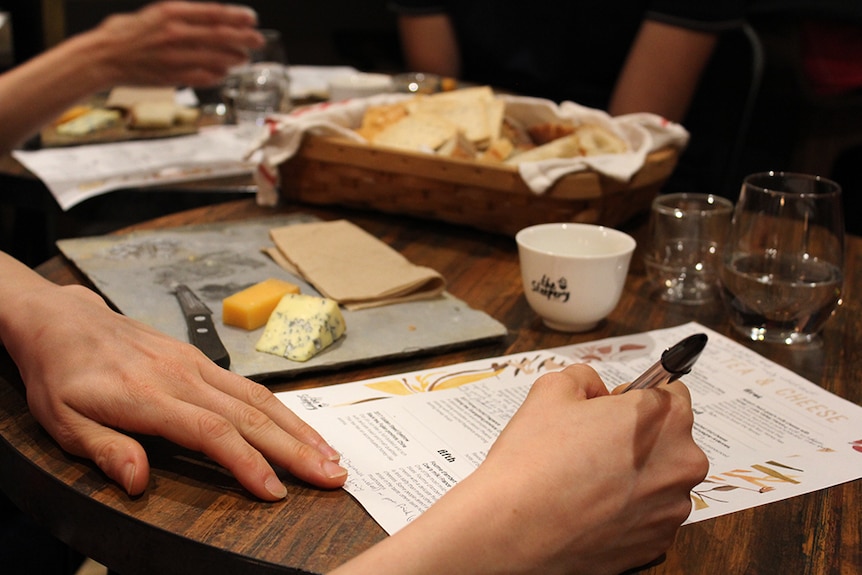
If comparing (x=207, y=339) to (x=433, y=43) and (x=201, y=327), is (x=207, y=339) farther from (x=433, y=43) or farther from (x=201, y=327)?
(x=433, y=43)

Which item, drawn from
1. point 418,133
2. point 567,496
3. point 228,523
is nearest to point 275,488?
point 228,523

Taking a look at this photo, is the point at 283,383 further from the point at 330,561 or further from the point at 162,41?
the point at 162,41

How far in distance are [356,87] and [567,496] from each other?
61.1 inches

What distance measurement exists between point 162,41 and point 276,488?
1.27 m

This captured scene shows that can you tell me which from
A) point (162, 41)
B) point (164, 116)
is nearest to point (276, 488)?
point (162, 41)

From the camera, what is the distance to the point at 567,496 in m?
0.60

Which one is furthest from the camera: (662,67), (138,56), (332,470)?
(662,67)

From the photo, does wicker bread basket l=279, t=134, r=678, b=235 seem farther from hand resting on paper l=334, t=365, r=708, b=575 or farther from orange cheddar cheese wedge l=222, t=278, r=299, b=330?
hand resting on paper l=334, t=365, r=708, b=575

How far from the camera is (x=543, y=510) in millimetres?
587

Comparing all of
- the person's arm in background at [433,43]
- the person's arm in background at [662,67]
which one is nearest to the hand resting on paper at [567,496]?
the person's arm in background at [662,67]

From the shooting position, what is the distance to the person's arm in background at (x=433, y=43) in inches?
110

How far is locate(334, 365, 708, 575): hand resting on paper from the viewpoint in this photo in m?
0.57

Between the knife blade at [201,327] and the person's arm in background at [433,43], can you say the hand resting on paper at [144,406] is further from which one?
the person's arm in background at [433,43]

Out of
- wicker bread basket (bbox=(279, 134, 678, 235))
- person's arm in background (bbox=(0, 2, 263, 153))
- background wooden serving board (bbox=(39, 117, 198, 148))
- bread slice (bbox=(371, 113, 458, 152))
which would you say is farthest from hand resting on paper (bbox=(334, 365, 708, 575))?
background wooden serving board (bbox=(39, 117, 198, 148))
